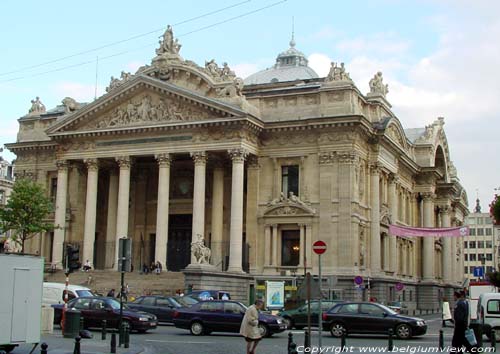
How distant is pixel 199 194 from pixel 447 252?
32.8 m

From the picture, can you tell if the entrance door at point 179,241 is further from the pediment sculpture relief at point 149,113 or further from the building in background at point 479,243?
the building in background at point 479,243

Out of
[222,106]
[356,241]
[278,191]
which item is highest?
[222,106]

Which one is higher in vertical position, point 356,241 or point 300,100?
point 300,100

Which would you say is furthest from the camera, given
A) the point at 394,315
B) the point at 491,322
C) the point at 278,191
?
the point at 278,191

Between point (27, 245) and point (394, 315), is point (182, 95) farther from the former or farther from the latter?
point (394, 315)

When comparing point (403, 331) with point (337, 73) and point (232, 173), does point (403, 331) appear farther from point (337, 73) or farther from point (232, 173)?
point (337, 73)

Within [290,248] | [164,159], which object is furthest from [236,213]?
[164,159]

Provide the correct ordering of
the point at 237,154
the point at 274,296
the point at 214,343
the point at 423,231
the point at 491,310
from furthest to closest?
the point at 423,231 < the point at 237,154 < the point at 274,296 < the point at 491,310 < the point at 214,343

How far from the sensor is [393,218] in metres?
60.1

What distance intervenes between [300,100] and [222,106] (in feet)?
19.1

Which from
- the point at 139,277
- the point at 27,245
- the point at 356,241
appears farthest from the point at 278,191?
the point at 27,245

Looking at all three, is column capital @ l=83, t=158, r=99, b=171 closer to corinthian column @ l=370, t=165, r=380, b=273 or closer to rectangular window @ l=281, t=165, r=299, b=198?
rectangular window @ l=281, t=165, r=299, b=198

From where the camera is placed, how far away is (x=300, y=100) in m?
53.2

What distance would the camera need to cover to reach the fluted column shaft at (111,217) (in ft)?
185
